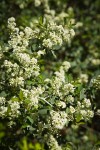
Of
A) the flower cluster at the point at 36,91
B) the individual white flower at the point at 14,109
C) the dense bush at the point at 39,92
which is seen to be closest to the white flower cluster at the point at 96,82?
the dense bush at the point at 39,92

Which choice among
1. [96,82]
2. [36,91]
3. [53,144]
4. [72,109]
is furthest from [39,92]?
[96,82]

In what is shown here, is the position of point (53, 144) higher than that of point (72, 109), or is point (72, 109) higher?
point (72, 109)

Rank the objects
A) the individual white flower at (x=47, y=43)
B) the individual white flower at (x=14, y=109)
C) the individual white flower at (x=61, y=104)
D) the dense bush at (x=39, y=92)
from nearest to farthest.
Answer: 1. the individual white flower at (x=14, y=109)
2. the dense bush at (x=39, y=92)
3. the individual white flower at (x=61, y=104)
4. the individual white flower at (x=47, y=43)

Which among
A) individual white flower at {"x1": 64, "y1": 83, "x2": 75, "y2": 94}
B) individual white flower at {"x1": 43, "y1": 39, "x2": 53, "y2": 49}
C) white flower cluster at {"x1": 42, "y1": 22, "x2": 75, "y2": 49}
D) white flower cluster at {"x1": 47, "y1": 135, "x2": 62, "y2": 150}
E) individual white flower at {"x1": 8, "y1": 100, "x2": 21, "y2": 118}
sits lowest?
white flower cluster at {"x1": 47, "y1": 135, "x2": 62, "y2": 150}

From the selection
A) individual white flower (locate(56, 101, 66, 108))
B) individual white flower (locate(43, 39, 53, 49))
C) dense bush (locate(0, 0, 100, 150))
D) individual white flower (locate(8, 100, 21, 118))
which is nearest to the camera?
individual white flower (locate(8, 100, 21, 118))

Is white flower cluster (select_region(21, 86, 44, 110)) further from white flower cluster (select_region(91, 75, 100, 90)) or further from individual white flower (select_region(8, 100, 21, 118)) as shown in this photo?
white flower cluster (select_region(91, 75, 100, 90))

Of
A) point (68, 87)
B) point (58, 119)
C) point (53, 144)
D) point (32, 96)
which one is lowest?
point (53, 144)

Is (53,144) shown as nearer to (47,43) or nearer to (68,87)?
(68,87)

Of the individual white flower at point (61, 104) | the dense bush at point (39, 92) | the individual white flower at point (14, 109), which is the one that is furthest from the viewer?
the individual white flower at point (61, 104)

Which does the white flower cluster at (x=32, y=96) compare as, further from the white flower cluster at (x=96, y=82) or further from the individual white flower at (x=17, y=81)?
the white flower cluster at (x=96, y=82)

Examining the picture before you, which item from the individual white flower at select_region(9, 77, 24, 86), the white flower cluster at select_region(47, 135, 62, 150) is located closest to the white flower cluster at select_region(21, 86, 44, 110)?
the individual white flower at select_region(9, 77, 24, 86)

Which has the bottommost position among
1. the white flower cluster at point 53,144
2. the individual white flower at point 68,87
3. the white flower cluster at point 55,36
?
the white flower cluster at point 53,144

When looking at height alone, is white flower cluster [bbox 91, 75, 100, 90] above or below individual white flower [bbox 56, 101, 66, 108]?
above
